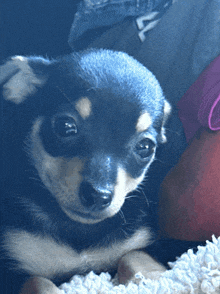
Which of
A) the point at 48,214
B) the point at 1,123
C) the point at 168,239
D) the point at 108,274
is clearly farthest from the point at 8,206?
the point at 168,239

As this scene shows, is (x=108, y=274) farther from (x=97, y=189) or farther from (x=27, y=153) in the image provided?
(x=27, y=153)

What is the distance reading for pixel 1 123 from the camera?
2.55ft

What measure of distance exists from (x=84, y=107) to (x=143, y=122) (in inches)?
6.0

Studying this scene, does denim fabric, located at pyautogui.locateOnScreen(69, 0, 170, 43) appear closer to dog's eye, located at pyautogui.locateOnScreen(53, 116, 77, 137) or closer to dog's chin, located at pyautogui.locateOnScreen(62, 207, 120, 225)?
dog's eye, located at pyautogui.locateOnScreen(53, 116, 77, 137)

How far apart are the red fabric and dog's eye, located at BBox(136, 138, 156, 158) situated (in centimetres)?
9

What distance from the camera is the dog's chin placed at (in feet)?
2.54

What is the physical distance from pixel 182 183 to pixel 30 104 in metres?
0.45

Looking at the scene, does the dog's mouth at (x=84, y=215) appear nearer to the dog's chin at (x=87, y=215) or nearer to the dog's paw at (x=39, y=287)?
the dog's chin at (x=87, y=215)

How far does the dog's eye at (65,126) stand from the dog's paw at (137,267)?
36 cm

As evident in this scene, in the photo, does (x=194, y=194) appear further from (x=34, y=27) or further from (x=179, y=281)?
(x=34, y=27)

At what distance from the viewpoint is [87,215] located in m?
0.78

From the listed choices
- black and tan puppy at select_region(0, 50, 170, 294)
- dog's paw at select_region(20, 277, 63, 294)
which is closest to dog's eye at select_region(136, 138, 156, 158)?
black and tan puppy at select_region(0, 50, 170, 294)

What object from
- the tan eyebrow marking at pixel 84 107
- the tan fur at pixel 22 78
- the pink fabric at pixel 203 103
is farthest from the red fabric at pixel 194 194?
the tan fur at pixel 22 78

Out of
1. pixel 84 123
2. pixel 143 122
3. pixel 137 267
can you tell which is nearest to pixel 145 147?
pixel 143 122
